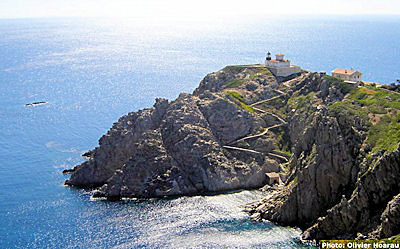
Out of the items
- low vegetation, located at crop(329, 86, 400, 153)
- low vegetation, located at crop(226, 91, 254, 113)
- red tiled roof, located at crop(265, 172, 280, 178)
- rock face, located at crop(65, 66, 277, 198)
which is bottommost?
red tiled roof, located at crop(265, 172, 280, 178)

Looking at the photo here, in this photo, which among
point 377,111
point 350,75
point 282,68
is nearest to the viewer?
point 377,111

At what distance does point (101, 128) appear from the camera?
131 m

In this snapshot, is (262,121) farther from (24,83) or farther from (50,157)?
(24,83)

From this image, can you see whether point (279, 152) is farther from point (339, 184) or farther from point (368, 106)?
point (339, 184)

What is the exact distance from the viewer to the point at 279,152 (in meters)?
101

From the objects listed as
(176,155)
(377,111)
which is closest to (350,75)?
(377,111)

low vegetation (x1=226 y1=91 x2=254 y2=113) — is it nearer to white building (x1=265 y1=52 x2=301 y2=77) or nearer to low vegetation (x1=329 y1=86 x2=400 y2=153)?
white building (x1=265 y1=52 x2=301 y2=77)

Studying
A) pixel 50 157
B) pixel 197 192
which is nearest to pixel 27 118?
pixel 50 157

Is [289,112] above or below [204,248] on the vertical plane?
above

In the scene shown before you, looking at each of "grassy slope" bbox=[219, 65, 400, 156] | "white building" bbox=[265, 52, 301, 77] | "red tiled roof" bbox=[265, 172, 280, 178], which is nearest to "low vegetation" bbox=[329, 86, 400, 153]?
"grassy slope" bbox=[219, 65, 400, 156]

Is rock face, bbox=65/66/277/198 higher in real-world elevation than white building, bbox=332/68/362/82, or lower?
lower

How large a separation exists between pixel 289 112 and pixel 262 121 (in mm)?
7697

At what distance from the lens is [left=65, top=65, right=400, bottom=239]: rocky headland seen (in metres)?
69.4

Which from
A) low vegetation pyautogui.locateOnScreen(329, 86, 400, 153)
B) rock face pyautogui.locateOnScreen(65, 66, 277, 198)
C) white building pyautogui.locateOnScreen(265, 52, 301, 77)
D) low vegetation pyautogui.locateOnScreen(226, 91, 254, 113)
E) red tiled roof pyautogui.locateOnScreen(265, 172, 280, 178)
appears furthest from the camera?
white building pyautogui.locateOnScreen(265, 52, 301, 77)
